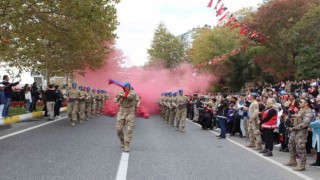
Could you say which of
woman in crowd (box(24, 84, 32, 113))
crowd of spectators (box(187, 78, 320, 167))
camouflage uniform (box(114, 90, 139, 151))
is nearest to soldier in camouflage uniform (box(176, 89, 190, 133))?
crowd of spectators (box(187, 78, 320, 167))

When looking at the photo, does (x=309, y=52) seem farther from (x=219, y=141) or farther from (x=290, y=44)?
(x=219, y=141)

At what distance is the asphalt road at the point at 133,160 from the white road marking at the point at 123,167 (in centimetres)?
7

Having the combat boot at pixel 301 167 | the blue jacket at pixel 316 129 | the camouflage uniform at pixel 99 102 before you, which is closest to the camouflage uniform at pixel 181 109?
the blue jacket at pixel 316 129

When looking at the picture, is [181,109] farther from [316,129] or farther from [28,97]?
[28,97]

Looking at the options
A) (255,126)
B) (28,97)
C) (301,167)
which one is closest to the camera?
(301,167)

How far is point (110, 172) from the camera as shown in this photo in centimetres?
811

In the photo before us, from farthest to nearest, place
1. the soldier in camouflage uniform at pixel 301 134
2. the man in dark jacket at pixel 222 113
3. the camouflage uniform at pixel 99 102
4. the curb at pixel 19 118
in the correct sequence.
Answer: the camouflage uniform at pixel 99 102 < the curb at pixel 19 118 < the man in dark jacket at pixel 222 113 < the soldier in camouflage uniform at pixel 301 134

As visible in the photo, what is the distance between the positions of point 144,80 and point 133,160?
25279mm

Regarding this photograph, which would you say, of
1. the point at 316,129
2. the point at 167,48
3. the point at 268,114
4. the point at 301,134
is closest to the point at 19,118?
the point at 268,114

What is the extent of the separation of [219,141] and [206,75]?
3396cm

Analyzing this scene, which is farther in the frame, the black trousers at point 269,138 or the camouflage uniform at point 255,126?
the camouflage uniform at point 255,126

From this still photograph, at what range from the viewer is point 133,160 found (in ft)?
31.7

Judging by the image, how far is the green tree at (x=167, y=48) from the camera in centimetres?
Answer: 7469

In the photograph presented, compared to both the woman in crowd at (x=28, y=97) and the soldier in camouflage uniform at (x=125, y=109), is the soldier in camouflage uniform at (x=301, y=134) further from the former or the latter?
the woman in crowd at (x=28, y=97)
